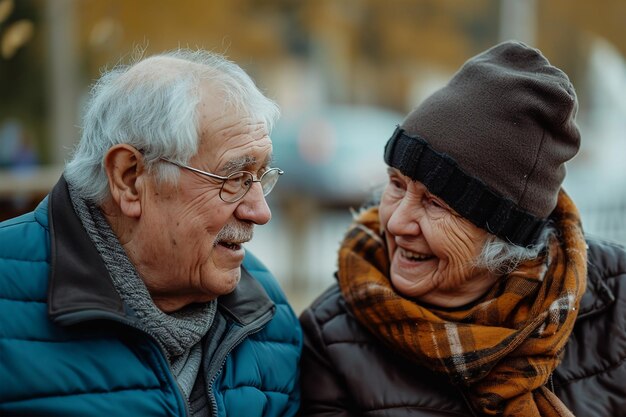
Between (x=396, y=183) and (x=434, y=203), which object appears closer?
(x=434, y=203)

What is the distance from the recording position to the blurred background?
20.3ft

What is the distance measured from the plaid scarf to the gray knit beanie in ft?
0.51

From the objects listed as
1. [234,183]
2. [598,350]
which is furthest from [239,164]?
[598,350]

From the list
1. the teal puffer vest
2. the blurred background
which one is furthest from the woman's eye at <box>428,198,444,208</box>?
the teal puffer vest

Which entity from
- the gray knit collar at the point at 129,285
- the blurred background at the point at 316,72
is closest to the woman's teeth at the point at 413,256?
the blurred background at the point at 316,72

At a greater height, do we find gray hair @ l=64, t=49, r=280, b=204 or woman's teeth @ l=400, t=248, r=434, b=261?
gray hair @ l=64, t=49, r=280, b=204

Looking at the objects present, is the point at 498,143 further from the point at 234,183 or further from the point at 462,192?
the point at 234,183

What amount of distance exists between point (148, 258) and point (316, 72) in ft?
53.9

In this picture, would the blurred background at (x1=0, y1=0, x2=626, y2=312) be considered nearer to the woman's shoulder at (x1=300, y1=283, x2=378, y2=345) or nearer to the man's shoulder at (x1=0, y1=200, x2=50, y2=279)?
the woman's shoulder at (x1=300, y1=283, x2=378, y2=345)

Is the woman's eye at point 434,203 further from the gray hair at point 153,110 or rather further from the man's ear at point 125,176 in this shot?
the man's ear at point 125,176

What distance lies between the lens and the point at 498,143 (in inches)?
97.8

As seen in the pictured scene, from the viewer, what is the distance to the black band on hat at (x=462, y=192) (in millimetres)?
2500

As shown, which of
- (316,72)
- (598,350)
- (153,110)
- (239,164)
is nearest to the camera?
(153,110)

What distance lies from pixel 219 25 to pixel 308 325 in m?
6.43
